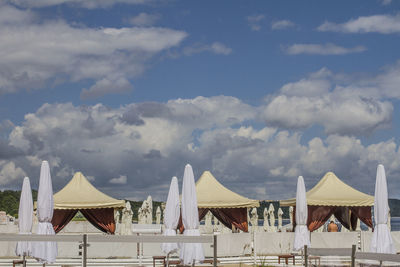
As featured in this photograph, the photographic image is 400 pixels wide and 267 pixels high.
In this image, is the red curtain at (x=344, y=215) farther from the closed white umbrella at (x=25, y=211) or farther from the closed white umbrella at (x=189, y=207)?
the closed white umbrella at (x=25, y=211)

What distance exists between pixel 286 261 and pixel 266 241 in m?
2.90

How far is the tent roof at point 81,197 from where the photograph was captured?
24.8 m

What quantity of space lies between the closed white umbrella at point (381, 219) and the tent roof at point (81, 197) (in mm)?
10424

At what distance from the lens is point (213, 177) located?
93.4 ft

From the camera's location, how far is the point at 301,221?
21844mm

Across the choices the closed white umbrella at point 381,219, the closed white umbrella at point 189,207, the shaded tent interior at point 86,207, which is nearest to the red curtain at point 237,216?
the shaded tent interior at point 86,207

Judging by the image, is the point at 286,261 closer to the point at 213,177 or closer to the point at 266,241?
the point at 266,241

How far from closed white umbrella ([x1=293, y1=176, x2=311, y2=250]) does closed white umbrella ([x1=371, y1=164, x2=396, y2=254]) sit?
9.45 feet

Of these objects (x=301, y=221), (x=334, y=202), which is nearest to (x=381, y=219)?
(x=301, y=221)

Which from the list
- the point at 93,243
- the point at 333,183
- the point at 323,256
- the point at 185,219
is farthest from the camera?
the point at 333,183

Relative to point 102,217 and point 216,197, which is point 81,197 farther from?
point 216,197

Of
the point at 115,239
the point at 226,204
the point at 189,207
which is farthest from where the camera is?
the point at 226,204

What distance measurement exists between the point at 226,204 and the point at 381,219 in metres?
8.29

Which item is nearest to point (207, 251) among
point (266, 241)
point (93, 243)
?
point (93, 243)
